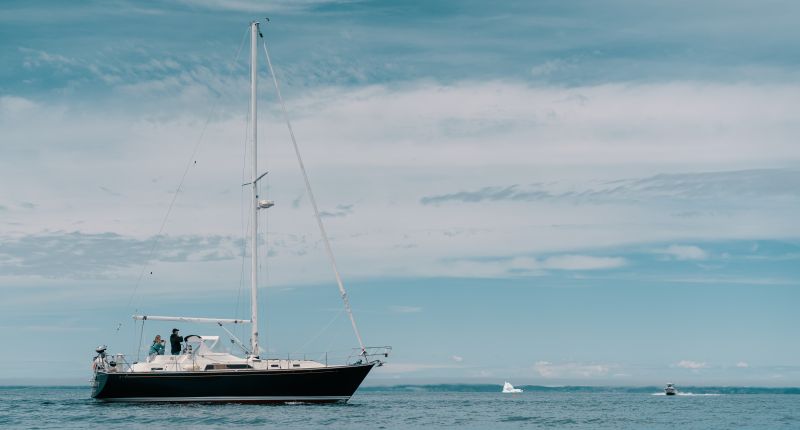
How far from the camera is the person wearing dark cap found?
6159 centimetres

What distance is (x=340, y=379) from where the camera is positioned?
200 ft

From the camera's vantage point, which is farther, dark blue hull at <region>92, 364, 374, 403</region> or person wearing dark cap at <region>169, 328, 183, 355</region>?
person wearing dark cap at <region>169, 328, 183, 355</region>

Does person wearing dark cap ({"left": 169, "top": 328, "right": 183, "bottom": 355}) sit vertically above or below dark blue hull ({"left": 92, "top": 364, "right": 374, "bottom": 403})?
above

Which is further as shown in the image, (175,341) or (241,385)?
→ (175,341)

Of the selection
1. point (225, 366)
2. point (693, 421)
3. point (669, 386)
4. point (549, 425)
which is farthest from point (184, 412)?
point (669, 386)

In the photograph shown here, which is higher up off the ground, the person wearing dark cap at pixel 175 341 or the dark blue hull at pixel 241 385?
the person wearing dark cap at pixel 175 341

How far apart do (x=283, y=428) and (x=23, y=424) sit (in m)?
17.7

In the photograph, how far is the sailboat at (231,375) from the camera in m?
59.2

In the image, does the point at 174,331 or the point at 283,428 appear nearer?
the point at 283,428

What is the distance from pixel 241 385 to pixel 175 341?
6.13 m

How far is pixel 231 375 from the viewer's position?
59.1 meters

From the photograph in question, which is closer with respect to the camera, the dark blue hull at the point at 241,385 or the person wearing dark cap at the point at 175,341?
the dark blue hull at the point at 241,385

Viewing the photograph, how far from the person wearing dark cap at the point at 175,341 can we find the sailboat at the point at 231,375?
404mm

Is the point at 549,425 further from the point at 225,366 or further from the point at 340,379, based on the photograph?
the point at 225,366
